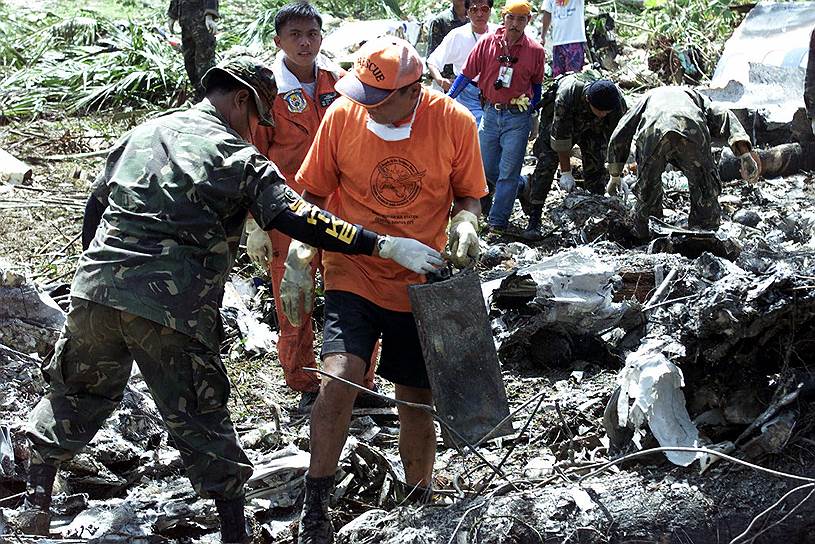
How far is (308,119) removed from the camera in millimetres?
5164

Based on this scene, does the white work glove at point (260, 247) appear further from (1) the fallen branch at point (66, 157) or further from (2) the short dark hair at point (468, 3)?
(1) the fallen branch at point (66, 157)

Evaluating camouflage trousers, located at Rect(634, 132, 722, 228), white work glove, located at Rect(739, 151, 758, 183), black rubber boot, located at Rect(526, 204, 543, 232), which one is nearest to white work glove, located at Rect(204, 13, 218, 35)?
black rubber boot, located at Rect(526, 204, 543, 232)

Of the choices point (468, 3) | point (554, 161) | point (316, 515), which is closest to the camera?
point (316, 515)

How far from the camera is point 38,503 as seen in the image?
144 inches

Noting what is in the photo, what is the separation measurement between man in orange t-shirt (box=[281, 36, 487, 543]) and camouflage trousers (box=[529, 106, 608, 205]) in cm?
449

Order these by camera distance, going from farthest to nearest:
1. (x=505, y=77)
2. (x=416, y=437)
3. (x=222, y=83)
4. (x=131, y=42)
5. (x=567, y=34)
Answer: (x=131, y=42) < (x=567, y=34) < (x=505, y=77) < (x=416, y=437) < (x=222, y=83)

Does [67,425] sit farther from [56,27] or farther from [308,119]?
[56,27]

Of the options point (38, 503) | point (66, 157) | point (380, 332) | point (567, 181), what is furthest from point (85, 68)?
point (380, 332)

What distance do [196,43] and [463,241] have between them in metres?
5.79

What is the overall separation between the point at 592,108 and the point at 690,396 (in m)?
4.27

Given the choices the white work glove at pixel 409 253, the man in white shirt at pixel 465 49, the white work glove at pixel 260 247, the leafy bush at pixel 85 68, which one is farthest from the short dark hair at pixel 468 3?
the white work glove at pixel 409 253

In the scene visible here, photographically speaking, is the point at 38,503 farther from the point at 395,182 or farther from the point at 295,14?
the point at 295,14

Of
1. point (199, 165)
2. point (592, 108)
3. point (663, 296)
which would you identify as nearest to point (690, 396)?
point (663, 296)

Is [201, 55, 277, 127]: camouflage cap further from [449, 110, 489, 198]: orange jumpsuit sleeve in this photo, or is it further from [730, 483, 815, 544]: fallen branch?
[730, 483, 815, 544]: fallen branch
